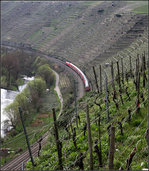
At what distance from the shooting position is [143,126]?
27.7ft

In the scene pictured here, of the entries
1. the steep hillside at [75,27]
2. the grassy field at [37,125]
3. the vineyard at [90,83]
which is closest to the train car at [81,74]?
the vineyard at [90,83]

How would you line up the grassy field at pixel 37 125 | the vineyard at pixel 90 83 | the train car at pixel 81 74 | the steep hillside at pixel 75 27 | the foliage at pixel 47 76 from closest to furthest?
the vineyard at pixel 90 83 < the grassy field at pixel 37 125 < the train car at pixel 81 74 < the foliage at pixel 47 76 < the steep hillside at pixel 75 27

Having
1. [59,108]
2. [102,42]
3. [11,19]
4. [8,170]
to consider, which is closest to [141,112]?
[8,170]

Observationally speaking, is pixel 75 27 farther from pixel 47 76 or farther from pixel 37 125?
pixel 37 125

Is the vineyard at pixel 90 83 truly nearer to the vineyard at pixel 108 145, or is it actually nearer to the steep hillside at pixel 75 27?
the vineyard at pixel 108 145

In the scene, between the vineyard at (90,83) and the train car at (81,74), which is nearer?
the vineyard at (90,83)

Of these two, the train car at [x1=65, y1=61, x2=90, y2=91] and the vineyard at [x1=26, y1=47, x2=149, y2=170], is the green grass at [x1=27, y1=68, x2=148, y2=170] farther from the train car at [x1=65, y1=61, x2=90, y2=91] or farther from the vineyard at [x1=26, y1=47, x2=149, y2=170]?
the train car at [x1=65, y1=61, x2=90, y2=91]

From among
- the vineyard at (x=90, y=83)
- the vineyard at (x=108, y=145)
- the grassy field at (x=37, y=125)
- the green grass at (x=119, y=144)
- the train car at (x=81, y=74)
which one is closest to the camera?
the vineyard at (x=108, y=145)

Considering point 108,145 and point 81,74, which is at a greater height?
point 108,145

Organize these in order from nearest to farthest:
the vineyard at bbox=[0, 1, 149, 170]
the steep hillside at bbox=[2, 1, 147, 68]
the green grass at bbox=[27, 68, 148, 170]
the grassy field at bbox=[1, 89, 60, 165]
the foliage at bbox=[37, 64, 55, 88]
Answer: the green grass at bbox=[27, 68, 148, 170]
the vineyard at bbox=[0, 1, 149, 170]
the grassy field at bbox=[1, 89, 60, 165]
the foliage at bbox=[37, 64, 55, 88]
the steep hillside at bbox=[2, 1, 147, 68]

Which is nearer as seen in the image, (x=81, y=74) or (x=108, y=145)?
(x=108, y=145)

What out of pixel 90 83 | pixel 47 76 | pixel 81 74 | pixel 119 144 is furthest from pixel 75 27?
pixel 119 144

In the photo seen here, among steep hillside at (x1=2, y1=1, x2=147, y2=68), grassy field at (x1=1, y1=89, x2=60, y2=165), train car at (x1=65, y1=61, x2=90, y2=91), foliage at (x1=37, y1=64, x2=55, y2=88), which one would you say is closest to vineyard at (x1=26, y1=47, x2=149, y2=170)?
grassy field at (x1=1, y1=89, x2=60, y2=165)

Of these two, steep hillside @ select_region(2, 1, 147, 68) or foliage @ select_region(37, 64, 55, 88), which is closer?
foliage @ select_region(37, 64, 55, 88)
